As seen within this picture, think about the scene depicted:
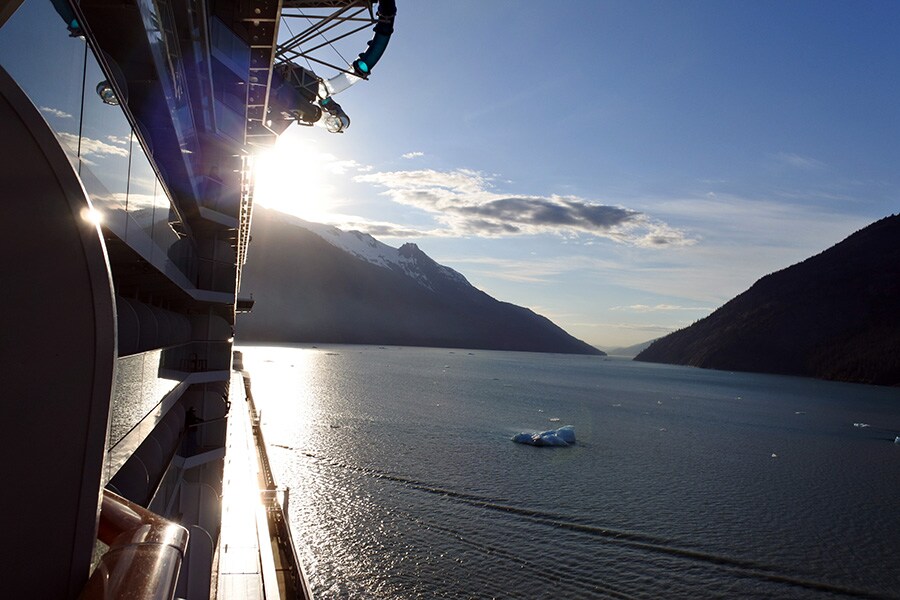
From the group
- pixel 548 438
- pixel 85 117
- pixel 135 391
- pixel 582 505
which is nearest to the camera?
pixel 85 117

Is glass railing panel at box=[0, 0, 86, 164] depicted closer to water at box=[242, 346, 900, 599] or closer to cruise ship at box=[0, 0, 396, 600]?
cruise ship at box=[0, 0, 396, 600]

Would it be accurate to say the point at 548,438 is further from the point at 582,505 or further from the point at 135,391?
the point at 135,391

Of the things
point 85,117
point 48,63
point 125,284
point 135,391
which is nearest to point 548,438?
Result: point 125,284

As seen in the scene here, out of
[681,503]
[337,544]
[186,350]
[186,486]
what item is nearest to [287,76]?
[186,350]

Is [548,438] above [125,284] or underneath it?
underneath

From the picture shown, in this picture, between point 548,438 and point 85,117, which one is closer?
point 85,117

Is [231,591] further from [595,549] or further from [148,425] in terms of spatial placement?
[595,549]

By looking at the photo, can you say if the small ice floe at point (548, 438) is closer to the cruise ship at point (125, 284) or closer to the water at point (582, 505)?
the water at point (582, 505)

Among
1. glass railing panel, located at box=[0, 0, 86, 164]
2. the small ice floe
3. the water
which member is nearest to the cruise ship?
glass railing panel, located at box=[0, 0, 86, 164]
